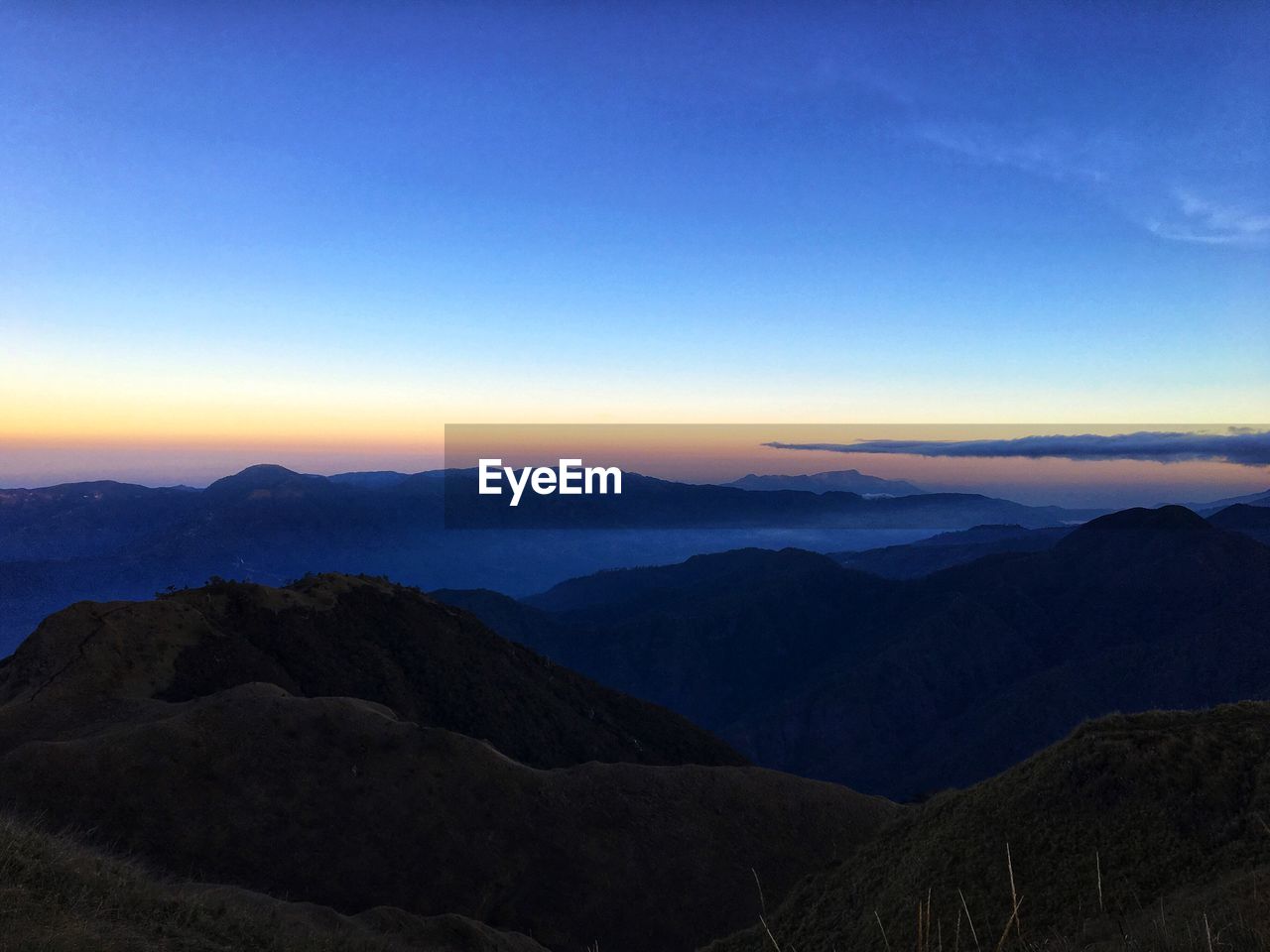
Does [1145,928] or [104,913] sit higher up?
[1145,928]

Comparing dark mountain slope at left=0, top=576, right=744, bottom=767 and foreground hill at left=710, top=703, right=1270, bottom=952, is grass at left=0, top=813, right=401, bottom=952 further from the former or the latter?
dark mountain slope at left=0, top=576, right=744, bottom=767

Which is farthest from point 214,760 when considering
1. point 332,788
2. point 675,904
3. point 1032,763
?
point 1032,763

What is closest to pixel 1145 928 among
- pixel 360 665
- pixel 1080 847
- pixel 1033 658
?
pixel 1080 847

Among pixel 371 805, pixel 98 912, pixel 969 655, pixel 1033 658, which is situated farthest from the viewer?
pixel 969 655

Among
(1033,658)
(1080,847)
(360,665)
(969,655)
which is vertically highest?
(1080,847)

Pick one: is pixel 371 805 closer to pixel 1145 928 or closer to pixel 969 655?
pixel 1145 928

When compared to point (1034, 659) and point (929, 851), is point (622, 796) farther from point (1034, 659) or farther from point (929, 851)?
point (1034, 659)

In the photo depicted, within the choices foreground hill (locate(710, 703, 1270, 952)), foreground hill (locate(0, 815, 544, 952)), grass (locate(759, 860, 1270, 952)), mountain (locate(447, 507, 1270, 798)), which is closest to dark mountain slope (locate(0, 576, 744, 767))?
foreground hill (locate(0, 815, 544, 952))
